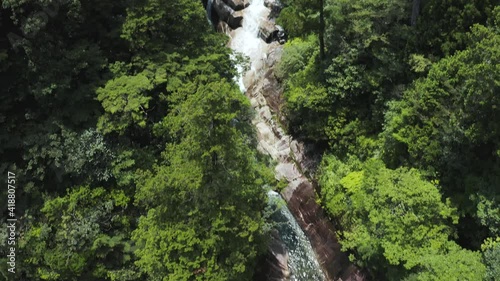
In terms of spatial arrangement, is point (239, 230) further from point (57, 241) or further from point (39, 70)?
point (39, 70)

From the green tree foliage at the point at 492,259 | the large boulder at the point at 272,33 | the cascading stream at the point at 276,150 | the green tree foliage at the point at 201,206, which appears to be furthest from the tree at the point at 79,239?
the large boulder at the point at 272,33

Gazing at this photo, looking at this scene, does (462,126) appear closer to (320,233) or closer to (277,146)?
(320,233)

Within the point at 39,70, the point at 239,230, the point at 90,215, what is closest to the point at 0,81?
Result: the point at 39,70

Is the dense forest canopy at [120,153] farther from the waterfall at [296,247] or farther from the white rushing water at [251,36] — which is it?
the white rushing water at [251,36]

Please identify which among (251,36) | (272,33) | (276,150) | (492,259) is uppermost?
(272,33)

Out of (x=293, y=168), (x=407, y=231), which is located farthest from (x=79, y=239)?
(x=407, y=231)
